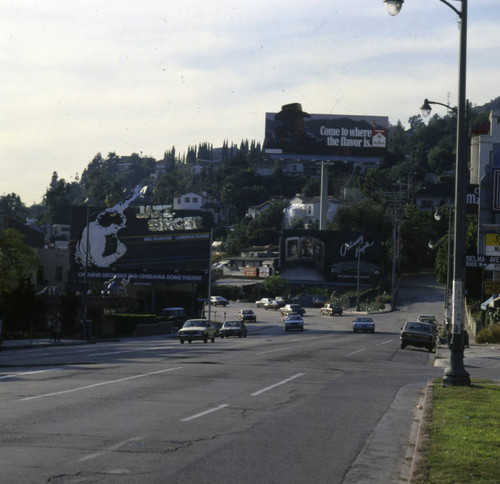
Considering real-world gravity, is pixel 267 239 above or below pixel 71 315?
above

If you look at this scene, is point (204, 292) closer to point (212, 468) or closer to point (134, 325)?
point (134, 325)

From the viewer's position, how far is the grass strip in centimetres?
1010

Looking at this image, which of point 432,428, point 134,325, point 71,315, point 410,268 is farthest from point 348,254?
point 432,428

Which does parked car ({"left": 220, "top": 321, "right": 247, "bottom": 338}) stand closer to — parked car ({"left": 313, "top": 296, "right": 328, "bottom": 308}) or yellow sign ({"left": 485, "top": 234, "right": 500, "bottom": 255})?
yellow sign ({"left": 485, "top": 234, "right": 500, "bottom": 255})

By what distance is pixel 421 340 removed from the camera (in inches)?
1741

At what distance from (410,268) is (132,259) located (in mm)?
44120

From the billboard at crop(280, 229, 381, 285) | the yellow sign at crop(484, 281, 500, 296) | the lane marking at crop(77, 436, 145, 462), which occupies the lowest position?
the lane marking at crop(77, 436, 145, 462)

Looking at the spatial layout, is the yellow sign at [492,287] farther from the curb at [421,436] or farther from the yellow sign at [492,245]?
the curb at [421,436]

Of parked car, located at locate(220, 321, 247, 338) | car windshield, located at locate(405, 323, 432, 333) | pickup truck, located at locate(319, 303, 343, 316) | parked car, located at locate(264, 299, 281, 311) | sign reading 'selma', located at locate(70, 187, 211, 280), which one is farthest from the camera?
parked car, located at locate(264, 299, 281, 311)

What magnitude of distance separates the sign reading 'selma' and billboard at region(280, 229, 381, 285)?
1871cm

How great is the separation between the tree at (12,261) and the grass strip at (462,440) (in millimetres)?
44490

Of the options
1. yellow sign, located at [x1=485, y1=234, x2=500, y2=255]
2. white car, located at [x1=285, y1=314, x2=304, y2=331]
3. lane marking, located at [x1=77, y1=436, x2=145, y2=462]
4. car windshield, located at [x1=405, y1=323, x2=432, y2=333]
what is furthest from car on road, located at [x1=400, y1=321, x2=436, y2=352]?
lane marking, located at [x1=77, y1=436, x2=145, y2=462]

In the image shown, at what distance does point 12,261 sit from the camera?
59.7 metres

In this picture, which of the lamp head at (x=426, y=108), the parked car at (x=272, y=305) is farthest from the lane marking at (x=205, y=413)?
the parked car at (x=272, y=305)
